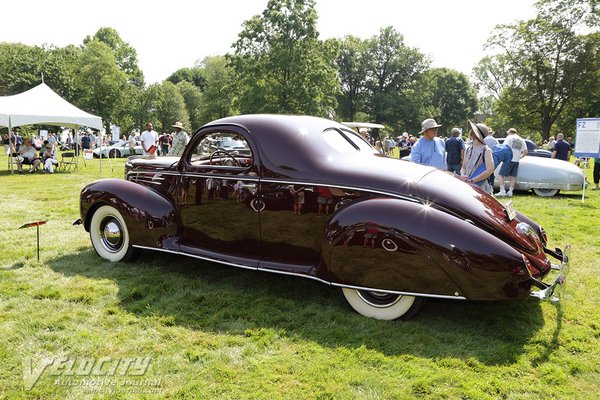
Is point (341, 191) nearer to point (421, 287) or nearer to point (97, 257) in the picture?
point (421, 287)

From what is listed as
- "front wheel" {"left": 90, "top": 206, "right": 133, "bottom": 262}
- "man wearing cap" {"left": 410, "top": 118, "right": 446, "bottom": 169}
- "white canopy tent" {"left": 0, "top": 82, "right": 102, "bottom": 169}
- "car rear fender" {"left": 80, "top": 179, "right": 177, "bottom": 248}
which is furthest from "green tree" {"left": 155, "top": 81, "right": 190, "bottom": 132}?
"car rear fender" {"left": 80, "top": 179, "right": 177, "bottom": 248}

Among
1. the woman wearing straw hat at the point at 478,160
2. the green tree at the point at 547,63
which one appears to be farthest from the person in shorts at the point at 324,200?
the green tree at the point at 547,63

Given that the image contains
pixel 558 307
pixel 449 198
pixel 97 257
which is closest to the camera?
pixel 449 198

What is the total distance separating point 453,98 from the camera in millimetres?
63188

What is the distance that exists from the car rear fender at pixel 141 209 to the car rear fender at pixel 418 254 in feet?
6.43

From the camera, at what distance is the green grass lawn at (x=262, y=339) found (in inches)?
108

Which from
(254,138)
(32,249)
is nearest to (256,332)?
(254,138)

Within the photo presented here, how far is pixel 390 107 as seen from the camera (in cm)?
5522

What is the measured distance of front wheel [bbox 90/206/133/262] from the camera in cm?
507

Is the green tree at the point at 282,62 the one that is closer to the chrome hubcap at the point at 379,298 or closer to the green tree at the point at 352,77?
the green tree at the point at 352,77

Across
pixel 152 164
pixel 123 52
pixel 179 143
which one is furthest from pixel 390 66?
pixel 152 164

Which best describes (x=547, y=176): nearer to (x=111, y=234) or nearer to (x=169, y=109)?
(x=111, y=234)

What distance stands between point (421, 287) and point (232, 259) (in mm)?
1810

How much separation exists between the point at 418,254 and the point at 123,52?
68.0m
